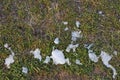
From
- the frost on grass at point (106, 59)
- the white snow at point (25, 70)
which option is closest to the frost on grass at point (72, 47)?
the frost on grass at point (106, 59)

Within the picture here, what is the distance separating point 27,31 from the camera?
4398 mm

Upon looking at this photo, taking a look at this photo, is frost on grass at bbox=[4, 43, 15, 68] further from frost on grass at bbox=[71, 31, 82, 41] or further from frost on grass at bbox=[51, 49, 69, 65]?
frost on grass at bbox=[71, 31, 82, 41]

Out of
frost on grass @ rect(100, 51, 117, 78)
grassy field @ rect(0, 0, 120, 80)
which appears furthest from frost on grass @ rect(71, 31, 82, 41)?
frost on grass @ rect(100, 51, 117, 78)

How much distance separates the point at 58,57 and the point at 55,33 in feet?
1.11

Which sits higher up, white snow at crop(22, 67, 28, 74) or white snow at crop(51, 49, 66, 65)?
white snow at crop(51, 49, 66, 65)

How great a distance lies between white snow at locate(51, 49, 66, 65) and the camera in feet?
13.8

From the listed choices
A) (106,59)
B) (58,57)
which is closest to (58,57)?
(58,57)

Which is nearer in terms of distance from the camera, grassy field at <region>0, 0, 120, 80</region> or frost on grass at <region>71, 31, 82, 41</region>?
grassy field at <region>0, 0, 120, 80</region>

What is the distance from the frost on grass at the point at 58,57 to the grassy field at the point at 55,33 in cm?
5

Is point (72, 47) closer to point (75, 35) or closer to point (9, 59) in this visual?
point (75, 35)

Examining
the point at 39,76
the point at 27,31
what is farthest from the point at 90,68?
the point at 27,31

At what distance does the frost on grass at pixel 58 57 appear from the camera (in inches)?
166

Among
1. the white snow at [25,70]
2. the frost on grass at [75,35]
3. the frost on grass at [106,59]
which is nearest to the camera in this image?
the white snow at [25,70]

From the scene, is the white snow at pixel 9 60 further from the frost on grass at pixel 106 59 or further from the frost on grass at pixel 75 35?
the frost on grass at pixel 106 59
